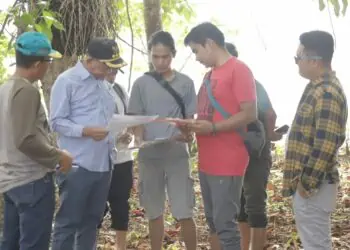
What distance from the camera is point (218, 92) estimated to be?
344cm

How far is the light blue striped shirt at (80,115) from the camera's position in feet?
11.5

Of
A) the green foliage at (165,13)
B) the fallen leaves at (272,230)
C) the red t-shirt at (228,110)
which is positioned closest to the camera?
the red t-shirt at (228,110)

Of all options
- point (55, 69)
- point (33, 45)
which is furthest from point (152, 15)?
point (33, 45)

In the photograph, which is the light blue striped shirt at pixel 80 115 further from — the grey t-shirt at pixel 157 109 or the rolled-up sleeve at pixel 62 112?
the grey t-shirt at pixel 157 109

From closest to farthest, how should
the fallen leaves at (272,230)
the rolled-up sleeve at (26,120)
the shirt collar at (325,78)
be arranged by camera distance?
the rolled-up sleeve at (26,120) → the shirt collar at (325,78) → the fallen leaves at (272,230)

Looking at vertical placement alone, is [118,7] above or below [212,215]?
above

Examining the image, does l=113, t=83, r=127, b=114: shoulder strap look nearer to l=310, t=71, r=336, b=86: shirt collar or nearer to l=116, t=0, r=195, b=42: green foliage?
l=116, t=0, r=195, b=42: green foliage

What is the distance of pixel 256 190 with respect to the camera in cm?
398

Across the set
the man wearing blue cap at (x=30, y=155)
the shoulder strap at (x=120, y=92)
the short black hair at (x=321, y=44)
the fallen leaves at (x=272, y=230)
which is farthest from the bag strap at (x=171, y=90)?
the fallen leaves at (x=272, y=230)

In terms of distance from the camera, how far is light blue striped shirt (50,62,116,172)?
11.5 feet

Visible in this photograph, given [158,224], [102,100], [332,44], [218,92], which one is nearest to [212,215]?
[158,224]

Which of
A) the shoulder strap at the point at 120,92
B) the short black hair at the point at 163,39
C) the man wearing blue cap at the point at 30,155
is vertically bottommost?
the man wearing blue cap at the point at 30,155

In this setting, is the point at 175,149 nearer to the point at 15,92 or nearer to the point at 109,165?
Answer: the point at 109,165

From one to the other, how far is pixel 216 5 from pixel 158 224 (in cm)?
480
